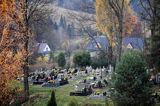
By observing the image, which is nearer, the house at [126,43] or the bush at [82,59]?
the bush at [82,59]

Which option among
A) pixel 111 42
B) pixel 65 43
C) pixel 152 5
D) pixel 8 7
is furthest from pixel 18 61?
pixel 65 43

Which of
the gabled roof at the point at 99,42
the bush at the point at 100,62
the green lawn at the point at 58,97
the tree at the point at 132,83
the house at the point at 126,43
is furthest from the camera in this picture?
the gabled roof at the point at 99,42

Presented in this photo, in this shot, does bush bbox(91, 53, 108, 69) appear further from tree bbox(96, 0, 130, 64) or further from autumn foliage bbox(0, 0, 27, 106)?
autumn foliage bbox(0, 0, 27, 106)

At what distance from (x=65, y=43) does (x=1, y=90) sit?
69870 millimetres

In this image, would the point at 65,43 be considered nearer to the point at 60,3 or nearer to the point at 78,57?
the point at 78,57

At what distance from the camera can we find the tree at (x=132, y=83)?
73.8 feet

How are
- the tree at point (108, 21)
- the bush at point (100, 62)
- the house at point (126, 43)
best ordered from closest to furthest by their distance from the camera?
the tree at point (108, 21)
the bush at point (100, 62)
the house at point (126, 43)

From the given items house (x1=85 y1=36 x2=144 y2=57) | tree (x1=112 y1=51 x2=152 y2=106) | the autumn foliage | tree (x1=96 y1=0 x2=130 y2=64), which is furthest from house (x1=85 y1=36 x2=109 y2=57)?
tree (x1=112 y1=51 x2=152 y2=106)

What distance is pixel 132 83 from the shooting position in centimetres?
2264

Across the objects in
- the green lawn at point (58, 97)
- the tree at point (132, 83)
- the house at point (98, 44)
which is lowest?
the green lawn at point (58, 97)

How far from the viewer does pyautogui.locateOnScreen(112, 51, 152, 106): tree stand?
22.5 m

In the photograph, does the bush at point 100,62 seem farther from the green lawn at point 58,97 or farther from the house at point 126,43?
the green lawn at point 58,97

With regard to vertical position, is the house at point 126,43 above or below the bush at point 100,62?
above

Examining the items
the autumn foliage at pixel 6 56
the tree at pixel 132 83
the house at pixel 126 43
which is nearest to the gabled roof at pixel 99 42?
the house at pixel 126 43
